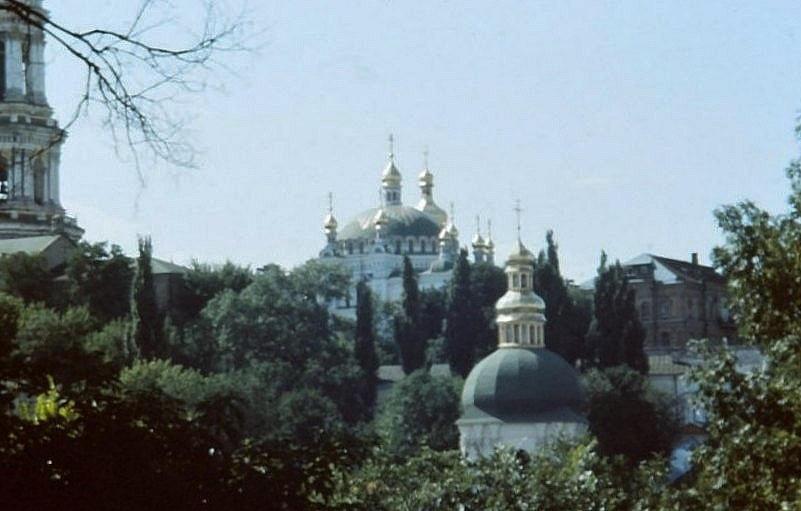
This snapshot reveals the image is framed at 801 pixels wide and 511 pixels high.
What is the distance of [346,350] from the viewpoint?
9106cm

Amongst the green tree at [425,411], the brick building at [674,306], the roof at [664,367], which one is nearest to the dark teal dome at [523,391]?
the green tree at [425,411]

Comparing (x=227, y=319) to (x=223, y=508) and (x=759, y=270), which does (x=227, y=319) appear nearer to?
(x=759, y=270)

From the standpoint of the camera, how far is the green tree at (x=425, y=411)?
86.0m

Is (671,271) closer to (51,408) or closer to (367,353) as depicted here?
(367,353)

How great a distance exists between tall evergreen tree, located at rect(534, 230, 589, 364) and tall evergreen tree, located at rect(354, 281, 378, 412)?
7.02m

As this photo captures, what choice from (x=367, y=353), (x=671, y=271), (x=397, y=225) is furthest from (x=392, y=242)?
(x=367, y=353)

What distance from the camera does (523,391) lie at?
264ft

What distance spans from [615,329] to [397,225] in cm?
5312

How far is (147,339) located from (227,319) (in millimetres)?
10406

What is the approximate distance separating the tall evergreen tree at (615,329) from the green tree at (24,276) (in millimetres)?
22185

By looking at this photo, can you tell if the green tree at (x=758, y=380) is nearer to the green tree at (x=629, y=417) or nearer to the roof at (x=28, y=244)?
the green tree at (x=629, y=417)

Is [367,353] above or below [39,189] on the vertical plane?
below

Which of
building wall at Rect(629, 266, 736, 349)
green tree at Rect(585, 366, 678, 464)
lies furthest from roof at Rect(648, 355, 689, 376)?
building wall at Rect(629, 266, 736, 349)

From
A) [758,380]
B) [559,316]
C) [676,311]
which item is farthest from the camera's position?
[676,311]
